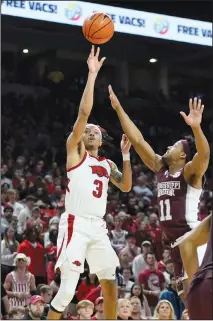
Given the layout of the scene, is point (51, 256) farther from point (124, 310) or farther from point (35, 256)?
point (124, 310)

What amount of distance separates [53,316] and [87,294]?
4.07 metres

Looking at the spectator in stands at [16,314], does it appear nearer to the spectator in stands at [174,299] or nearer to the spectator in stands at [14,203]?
the spectator in stands at [174,299]

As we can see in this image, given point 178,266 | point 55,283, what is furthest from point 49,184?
point 178,266

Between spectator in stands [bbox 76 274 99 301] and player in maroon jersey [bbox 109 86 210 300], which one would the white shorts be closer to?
player in maroon jersey [bbox 109 86 210 300]

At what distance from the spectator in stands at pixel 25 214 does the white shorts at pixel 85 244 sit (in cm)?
578

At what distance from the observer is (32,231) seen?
11.1m

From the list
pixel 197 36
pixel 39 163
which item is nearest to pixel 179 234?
pixel 39 163

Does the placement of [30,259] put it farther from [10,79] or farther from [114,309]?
[10,79]

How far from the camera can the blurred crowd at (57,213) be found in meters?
9.76

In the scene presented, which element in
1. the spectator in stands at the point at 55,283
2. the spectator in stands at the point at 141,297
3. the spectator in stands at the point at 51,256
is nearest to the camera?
the spectator in stands at the point at 55,283

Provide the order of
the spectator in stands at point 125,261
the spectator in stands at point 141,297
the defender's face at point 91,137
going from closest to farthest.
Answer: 1. the defender's face at point 91,137
2. the spectator in stands at point 141,297
3. the spectator in stands at point 125,261

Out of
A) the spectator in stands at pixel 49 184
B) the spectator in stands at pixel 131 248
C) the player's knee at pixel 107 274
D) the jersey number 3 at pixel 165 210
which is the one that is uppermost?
the spectator in stands at pixel 49 184

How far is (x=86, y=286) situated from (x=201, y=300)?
723cm

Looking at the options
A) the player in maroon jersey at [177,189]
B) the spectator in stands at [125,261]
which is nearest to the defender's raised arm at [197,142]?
the player in maroon jersey at [177,189]
